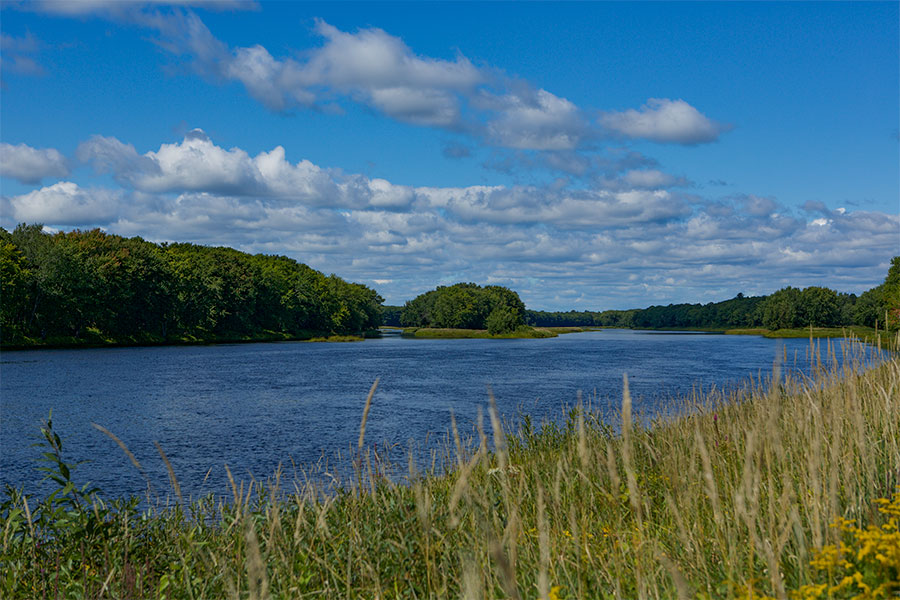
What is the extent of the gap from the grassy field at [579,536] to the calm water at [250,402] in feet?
4.39

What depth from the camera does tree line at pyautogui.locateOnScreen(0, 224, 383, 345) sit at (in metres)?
76.7

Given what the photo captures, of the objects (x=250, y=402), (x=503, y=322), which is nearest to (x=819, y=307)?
(x=503, y=322)

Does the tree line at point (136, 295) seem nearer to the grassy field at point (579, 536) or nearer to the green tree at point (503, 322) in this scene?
the green tree at point (503, 322)

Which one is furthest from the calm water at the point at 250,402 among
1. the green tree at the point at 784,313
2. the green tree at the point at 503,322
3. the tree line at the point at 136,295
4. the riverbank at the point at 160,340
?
the green tree at the point at 784,313

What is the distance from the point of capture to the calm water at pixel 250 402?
21.2 metres

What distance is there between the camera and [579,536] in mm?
5984

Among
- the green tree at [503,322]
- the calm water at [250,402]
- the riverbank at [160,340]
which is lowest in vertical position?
the calm water at [250,402]

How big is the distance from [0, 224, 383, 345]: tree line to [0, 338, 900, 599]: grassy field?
76742 millimetres

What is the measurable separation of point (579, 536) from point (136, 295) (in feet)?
327

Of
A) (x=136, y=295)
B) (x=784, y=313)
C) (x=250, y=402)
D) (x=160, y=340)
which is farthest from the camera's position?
(x=784, y=313)

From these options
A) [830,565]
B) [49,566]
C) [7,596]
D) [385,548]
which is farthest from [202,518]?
[830,565]

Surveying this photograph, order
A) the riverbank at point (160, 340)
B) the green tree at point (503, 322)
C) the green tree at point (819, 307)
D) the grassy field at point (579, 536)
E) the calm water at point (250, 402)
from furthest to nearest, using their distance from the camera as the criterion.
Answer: the green tree at point (503, 322) → the green tree at point (819, 307) → the riverbank at point (160, 340) → the calm water at point (250, 402) → the grassy field at point (579, 536)

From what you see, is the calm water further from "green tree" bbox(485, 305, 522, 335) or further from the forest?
"green tree" bbox(485, 305, 522, 335)

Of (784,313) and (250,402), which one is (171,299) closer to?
(250,402)
